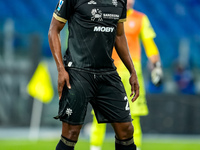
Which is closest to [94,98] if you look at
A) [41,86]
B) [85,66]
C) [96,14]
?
[85,66]

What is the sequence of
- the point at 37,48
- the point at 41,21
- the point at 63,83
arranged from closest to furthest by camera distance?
the point at 63,83
the point at 37,48
the point at 41,21

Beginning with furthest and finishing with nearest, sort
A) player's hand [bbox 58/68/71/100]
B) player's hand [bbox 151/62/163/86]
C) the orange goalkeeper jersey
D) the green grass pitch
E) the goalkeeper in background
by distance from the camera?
the green grass pitch, player's hand [bbox 151/62/163/86], the orange goalkeeper jersey, the goalkeeper in background, player's hand [bbox 58/68/71/100]

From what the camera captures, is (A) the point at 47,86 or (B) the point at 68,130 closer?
(B) the point at 68,130

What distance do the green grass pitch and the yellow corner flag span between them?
120 centimetres

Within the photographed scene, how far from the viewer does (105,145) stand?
9461 mm

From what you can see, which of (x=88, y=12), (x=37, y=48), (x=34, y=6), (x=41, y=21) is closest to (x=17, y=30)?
(x=37, y=48)

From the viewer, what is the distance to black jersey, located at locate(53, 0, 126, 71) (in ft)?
13.7

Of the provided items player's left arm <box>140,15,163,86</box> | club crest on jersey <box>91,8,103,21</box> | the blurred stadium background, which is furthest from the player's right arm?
the blurred stadium background

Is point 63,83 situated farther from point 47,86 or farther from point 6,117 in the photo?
point 6,117

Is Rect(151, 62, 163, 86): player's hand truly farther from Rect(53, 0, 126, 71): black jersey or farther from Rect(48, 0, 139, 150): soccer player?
Rect(53, 0, 126, 71): black jersey

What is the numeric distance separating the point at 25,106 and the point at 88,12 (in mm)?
7704

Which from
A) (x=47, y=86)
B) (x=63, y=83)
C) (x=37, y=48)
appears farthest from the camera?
(x=37, y=48)

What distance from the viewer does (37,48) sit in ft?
→ 38.7

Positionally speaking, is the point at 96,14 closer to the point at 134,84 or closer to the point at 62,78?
the point at 62,78
